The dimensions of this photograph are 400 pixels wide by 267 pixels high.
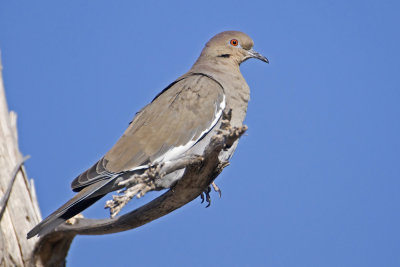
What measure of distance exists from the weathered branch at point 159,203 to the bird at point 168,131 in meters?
0.17

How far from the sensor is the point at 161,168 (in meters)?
3.92

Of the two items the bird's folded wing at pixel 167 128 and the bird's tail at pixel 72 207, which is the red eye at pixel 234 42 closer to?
the bird's folded wing at pixel 167 128

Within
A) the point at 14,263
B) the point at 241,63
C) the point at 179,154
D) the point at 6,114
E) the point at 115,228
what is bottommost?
the point at 14,263

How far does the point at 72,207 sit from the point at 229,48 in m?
2.17

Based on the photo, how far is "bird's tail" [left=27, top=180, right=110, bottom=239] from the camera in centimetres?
393

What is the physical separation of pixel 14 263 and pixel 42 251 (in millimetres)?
224

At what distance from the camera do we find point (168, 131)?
455cm

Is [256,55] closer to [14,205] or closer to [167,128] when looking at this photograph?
[167,128]

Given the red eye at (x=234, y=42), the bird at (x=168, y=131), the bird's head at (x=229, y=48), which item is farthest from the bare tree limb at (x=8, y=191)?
the red eye at (x=234, y=42)

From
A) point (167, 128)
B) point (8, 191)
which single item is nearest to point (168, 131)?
point (167, 128)

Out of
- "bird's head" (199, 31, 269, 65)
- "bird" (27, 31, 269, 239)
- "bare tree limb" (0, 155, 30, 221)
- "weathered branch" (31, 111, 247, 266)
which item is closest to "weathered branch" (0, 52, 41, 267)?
"bare tree limb" (0, 155, 30, 221)

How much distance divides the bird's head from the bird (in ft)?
0.78

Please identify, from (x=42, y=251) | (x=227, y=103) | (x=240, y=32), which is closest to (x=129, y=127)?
(x=227, y=103)

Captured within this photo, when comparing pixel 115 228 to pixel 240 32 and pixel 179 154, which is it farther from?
pixel 240 32
